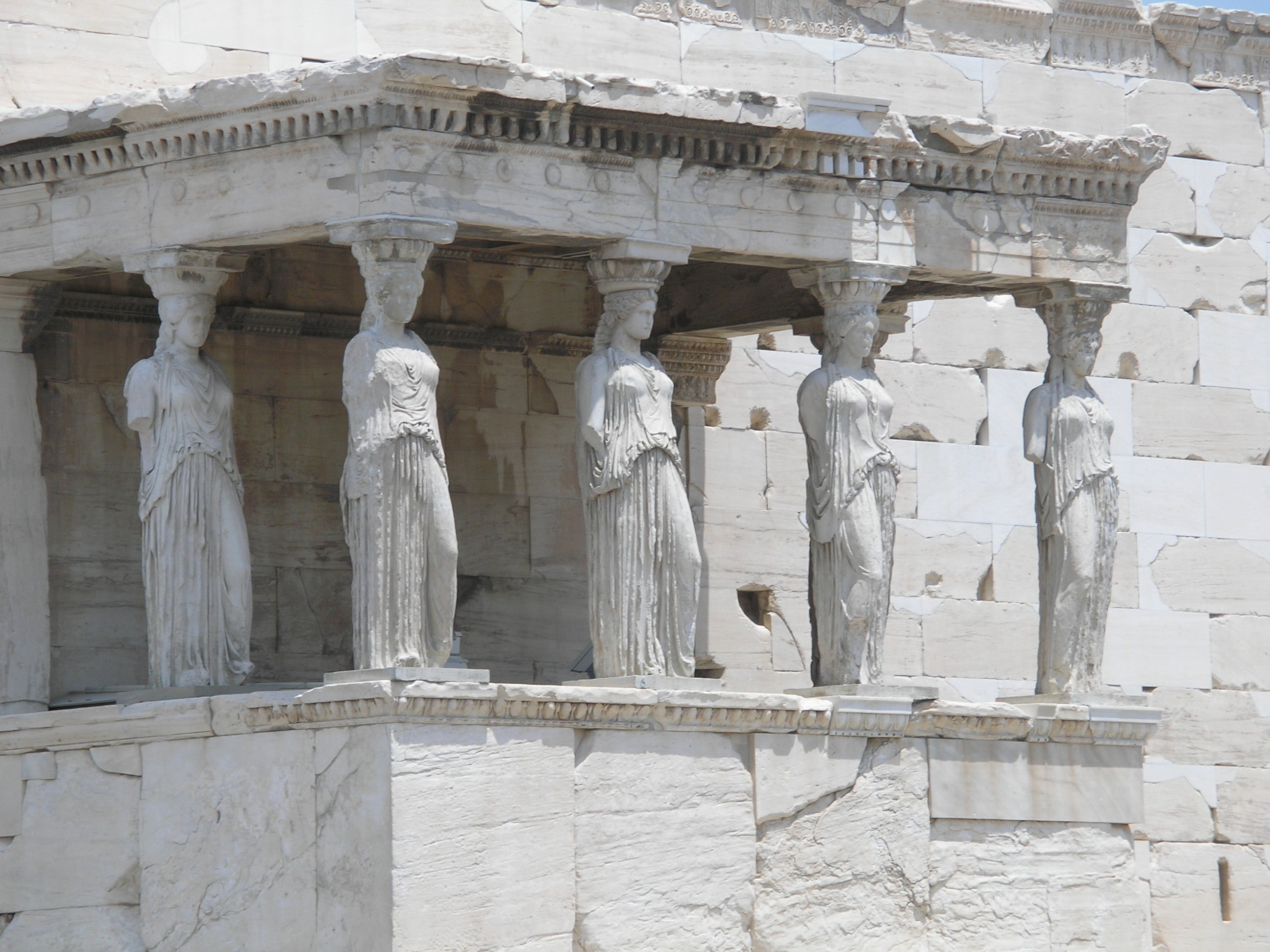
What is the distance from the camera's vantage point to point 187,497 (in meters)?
10.4

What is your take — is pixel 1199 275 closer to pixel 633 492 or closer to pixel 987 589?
pixel 987 589

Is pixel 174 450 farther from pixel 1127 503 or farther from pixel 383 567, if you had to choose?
pixel 1127 503

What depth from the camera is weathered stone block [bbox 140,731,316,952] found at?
9.90m

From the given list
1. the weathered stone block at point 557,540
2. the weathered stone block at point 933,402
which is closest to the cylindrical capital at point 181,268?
the weathered stone block at point 557,540

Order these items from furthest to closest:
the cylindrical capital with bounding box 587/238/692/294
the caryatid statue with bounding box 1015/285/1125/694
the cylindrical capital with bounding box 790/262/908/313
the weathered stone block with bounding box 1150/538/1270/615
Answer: the weathered stone block with bounding box 1150/538/1270/615, the caryatid statue with bounding box 1015/285/1125/694, the cylindrical capital with bounding box 790/262/908/313, the cylindrical capital with bounding box 587/238/692/294

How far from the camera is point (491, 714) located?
9.83 metres

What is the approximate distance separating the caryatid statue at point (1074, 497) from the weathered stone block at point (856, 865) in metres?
0.86

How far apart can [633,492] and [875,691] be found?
1.27 m

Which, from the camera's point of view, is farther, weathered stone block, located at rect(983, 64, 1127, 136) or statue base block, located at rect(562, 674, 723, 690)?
weathered stone block, located at rect(983, 64, 1127, 136)

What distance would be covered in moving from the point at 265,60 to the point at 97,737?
3.18 metres

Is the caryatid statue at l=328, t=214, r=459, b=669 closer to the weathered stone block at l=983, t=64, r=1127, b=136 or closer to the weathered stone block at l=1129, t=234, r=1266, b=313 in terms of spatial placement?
the weathered stone block at l=983, t=64, r=1127, b=136

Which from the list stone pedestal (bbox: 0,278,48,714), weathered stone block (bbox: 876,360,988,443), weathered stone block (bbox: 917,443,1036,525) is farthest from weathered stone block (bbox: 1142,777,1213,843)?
stone pedestal (bbox: 0,278,48,714)

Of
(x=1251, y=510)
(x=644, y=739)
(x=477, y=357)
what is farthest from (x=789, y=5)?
(x=644, y=739)

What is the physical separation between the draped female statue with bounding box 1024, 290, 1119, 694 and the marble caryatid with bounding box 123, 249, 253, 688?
3234 mm
